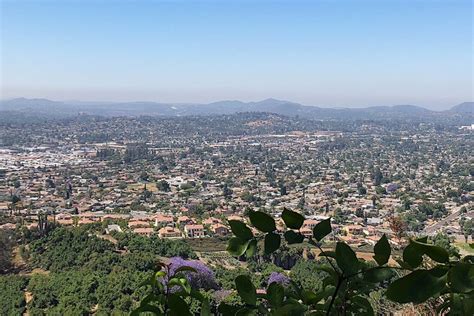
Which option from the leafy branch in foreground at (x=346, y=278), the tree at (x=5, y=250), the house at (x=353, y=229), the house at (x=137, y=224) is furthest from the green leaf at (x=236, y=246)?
the house at (x=353, y=229)

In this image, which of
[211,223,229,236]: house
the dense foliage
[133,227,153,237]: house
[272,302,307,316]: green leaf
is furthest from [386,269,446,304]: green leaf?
[211,223,229,236]: house

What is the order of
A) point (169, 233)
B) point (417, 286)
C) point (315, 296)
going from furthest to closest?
point (169, 233)
point (315, 296)
point (417, 286)

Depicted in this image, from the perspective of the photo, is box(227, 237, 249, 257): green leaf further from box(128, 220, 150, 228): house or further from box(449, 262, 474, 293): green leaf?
box(128, 220, 150, 228): house

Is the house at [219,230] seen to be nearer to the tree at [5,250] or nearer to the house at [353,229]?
the house at [353,229]

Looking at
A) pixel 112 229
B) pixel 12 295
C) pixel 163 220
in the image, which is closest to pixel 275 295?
pixel 12 295

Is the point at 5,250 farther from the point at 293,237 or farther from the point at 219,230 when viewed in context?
the point at 293,237

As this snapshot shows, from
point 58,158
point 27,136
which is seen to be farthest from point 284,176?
point 27,136
